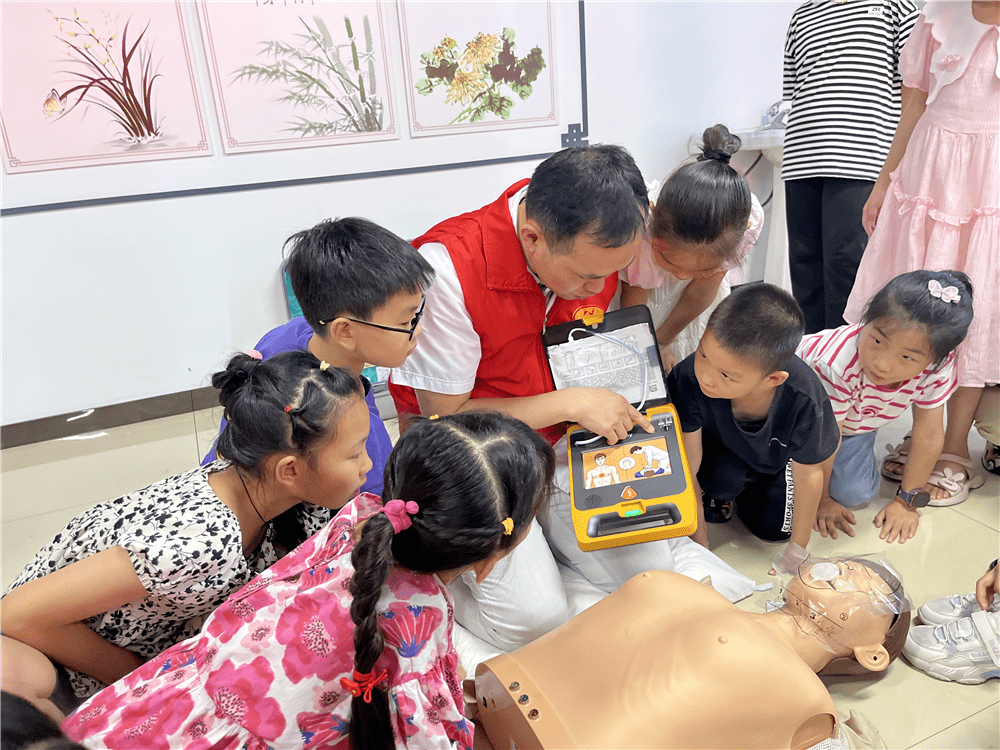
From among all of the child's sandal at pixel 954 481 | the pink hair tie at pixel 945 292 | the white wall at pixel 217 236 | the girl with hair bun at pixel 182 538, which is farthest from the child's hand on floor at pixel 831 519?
the white wall at pixel 217 236

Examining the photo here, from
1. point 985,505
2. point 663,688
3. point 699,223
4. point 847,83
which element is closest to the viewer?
point 663,688

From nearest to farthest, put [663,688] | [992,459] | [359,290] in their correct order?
[663,688] → [359,290] → [992,459]

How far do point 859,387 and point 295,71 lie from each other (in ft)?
6.73

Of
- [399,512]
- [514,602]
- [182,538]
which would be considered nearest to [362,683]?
[399,512]

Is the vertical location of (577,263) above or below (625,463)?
above

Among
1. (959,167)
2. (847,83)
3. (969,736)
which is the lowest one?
(969,736)

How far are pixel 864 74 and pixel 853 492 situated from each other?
1.28 m

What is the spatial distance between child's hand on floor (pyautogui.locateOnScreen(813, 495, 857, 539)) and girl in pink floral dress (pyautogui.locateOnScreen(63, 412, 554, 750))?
3.62ft

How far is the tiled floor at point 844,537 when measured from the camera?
46.1 inches

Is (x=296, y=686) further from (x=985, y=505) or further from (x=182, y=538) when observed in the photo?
(x=985, y=505)

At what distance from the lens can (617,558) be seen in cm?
136

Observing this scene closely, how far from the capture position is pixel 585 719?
0.92 metres

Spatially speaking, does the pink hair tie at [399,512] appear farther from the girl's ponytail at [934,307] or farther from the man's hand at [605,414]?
the girl's ponytail at [934,307]

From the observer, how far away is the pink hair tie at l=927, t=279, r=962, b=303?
142 cm
